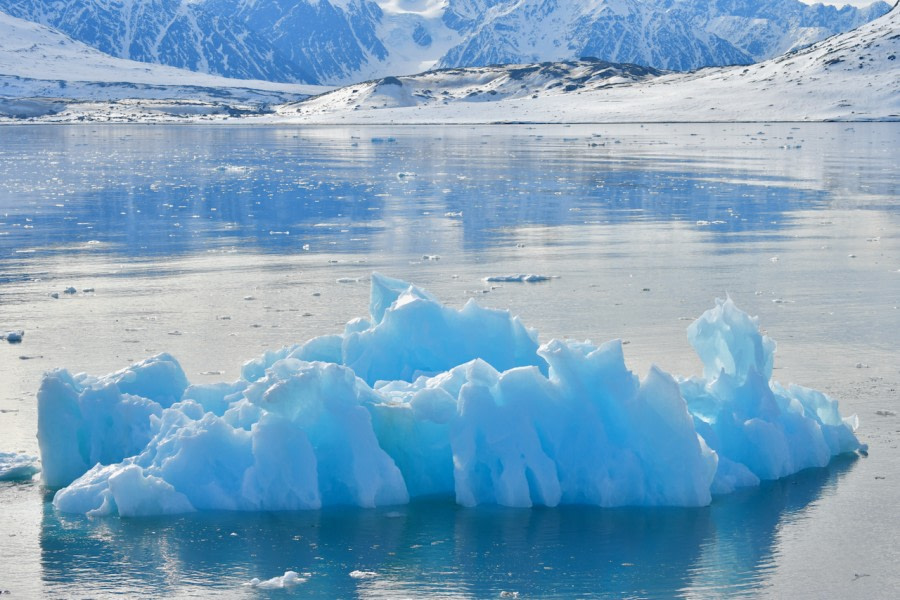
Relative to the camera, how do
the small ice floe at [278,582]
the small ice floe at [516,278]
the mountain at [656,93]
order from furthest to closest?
the mountain at [656,93] → the small ice floe at [516,278] → the small ice floe at [278,582]

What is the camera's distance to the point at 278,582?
712 cm

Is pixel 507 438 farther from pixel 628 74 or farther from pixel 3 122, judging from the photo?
pixel 628 74

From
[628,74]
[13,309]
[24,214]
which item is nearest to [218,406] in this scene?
[13,309]

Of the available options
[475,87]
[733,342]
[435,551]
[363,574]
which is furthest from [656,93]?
[363,574]

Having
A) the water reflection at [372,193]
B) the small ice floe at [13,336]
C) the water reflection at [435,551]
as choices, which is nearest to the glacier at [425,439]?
the water reflection at [435,551]

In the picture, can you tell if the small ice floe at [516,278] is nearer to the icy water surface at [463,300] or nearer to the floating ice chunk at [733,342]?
the icy water surface at [463,300]

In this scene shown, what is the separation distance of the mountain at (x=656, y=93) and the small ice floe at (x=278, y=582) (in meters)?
85.5

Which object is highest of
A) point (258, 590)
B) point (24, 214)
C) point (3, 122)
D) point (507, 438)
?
point (3, 122)

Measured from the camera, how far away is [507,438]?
8.43 metres

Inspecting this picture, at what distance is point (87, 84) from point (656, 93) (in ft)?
267

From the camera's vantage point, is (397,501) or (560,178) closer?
(397,501)

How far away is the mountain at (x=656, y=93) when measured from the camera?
3686 inches

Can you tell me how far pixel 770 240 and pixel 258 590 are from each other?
1571cm

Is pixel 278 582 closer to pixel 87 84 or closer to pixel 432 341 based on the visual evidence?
pixel 432 341
